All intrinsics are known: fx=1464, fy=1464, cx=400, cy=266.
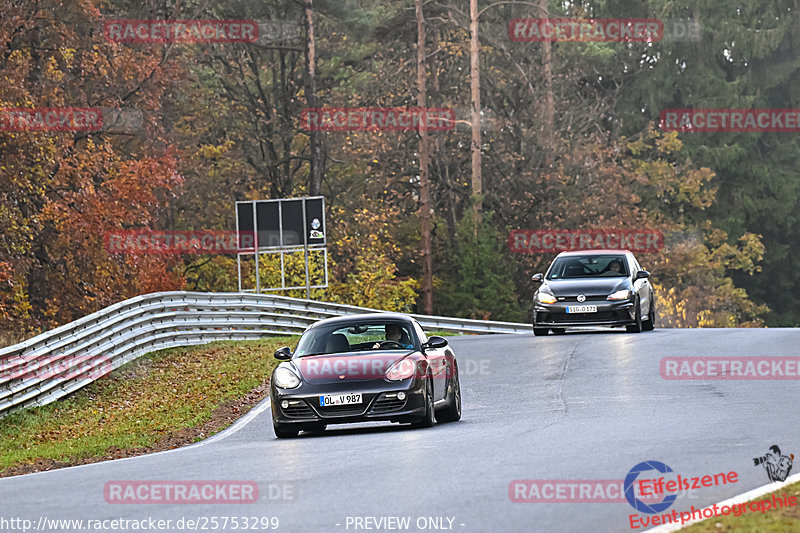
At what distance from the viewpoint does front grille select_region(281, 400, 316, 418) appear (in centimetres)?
1555

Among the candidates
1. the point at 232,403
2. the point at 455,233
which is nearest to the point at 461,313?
the point at 455,233

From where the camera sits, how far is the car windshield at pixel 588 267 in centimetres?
2877

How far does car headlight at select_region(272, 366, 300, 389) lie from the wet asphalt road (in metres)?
0.62

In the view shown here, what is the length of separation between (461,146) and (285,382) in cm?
4839

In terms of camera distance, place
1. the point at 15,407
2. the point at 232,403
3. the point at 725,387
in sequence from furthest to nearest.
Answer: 1. the point at 232,403
2. the point at 15,407
3. the point at 725,387

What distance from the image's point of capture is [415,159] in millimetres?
60688

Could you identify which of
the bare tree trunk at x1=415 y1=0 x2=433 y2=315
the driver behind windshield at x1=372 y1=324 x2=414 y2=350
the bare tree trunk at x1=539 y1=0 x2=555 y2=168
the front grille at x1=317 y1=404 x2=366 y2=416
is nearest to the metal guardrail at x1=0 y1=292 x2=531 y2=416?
the driver behind windshield at x1=372 y1=324 x2=414 y2=350

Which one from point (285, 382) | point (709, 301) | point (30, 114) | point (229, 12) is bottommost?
point (709, 301)

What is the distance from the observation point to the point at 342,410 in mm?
15375

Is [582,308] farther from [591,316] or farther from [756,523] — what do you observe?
[756,523]

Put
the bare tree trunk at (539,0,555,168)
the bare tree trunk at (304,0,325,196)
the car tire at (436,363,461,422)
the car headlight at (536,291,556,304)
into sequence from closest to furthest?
the car tire at (436,363,461,422) → the car headlight at (536,291,556,304) → the bare tree trunk at (304,0,325,196) → the bare tree trunk at (539,0,555,168)

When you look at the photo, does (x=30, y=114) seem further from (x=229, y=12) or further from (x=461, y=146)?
(x=461, y=146)

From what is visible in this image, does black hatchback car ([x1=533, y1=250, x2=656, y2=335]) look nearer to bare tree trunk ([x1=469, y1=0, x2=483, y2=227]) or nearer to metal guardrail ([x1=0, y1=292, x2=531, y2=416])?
metal guardrail ([x1=0, y1=292, x2=531, y2=416])

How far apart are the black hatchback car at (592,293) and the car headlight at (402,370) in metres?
12.7
